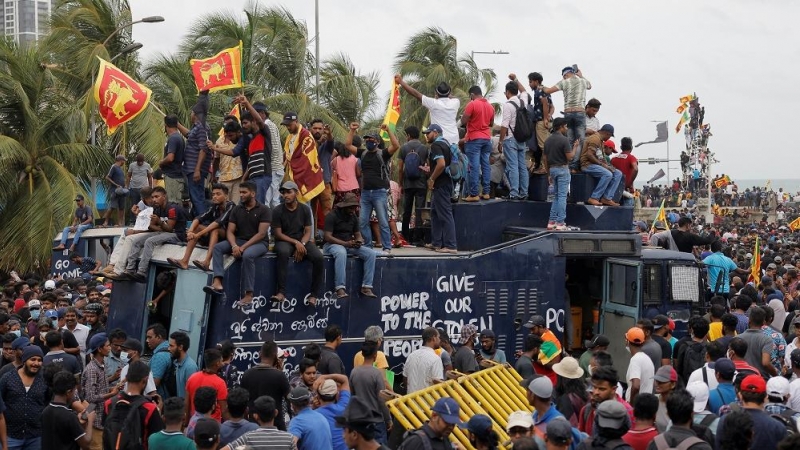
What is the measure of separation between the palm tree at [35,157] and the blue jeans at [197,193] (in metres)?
11.0

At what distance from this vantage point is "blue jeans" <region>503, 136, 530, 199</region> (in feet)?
47.5

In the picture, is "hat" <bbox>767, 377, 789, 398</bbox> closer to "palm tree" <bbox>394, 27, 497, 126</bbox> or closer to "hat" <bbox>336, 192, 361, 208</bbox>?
"hat" <bbox>336, 192, 361, 208</bbox>

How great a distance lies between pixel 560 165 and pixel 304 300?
398cm

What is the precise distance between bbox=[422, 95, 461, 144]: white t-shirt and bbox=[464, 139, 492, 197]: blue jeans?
0.24 m

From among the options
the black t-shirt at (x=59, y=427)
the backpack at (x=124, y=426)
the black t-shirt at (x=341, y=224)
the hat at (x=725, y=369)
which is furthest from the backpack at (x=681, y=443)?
the black t-shirt at (x=341, y=224)

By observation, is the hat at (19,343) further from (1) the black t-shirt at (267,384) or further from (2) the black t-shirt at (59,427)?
(1) the black t-shirt at (267,384)

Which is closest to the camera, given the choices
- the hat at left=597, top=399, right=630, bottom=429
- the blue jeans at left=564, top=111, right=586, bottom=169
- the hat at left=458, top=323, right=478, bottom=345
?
the hat at left=597, top=399, right=630, bottom=429

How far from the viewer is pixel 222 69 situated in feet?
49.6

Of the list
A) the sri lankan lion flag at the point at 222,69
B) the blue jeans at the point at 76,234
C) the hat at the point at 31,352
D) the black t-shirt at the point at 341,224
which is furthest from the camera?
the blue jeans at the point at 76,234

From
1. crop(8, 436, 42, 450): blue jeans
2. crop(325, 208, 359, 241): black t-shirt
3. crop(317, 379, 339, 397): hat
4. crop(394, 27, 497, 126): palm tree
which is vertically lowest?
crop(8, 436, 42, 450): blue jeans

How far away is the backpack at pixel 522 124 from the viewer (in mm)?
14531

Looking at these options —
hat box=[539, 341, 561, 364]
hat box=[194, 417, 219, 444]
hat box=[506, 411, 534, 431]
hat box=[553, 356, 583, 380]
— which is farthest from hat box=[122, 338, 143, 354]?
hat box=[506, 411, 534, 431]

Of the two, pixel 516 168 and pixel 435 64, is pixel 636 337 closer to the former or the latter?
pixel 516 168

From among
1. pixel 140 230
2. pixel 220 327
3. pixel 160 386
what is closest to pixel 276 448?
pixel 160 386
